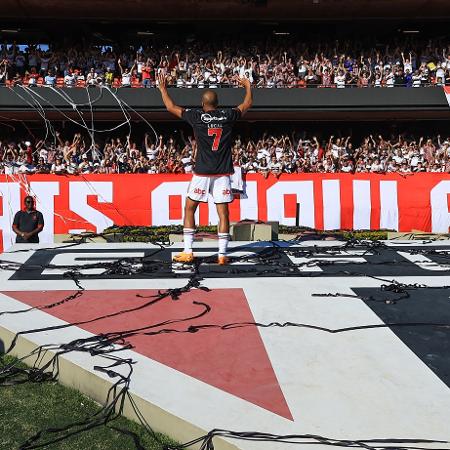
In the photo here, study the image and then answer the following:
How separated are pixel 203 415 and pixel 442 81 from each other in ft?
64.6

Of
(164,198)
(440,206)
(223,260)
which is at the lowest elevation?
(223,260)

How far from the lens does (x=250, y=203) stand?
15797mm

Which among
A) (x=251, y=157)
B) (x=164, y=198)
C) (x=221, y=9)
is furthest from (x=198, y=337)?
(x=221, y=9)

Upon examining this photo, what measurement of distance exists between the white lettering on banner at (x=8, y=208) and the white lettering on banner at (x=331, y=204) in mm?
8317

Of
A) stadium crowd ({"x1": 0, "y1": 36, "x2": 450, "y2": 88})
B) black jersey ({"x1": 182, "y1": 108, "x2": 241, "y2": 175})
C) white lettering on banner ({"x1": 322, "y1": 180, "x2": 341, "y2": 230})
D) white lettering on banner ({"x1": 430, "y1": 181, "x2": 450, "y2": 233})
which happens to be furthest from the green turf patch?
stadium crowd ({"x1": 0, "y1": 36, "x2": 450, "y2": 88})

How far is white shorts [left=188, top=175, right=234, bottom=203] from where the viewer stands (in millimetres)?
6590

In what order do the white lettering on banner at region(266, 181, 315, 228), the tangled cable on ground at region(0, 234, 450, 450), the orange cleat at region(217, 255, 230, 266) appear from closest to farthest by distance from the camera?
1. the tangled cable on ground at region(0, 234, 450, 450)
2. the orange cleat at region(217, 255, 230, 266)
3. the white lettering on banner at region(266, 181, 315, 228)

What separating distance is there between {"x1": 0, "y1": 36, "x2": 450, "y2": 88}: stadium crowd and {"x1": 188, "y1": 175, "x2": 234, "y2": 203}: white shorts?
13151 millimetres

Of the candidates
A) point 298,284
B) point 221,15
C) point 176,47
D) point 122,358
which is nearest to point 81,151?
point 176,47

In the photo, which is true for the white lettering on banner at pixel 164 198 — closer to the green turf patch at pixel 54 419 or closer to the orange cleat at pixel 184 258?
the orange cleat at pixel 184 258

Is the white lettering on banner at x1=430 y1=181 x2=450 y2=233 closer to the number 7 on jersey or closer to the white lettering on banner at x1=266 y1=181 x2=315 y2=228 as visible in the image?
the white lettering on banner at x1=266 y1=181 x2=315 y2=228

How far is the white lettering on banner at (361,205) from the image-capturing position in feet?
52.1

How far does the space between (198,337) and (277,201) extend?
39.7 ft

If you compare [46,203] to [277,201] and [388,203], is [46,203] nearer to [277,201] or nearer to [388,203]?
[277,201]
